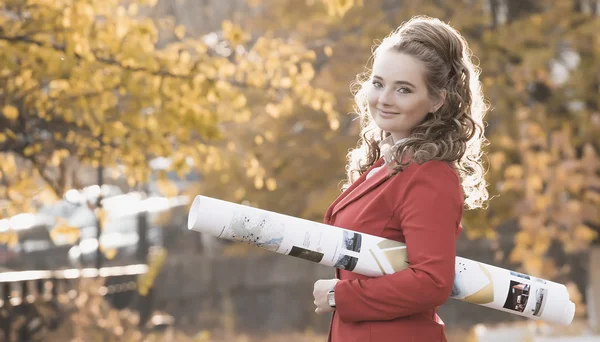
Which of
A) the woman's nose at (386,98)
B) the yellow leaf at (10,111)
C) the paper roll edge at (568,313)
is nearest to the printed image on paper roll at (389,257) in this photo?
the woman's nose at (386,98)

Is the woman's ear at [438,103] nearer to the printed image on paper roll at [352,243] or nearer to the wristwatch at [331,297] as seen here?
the printed image on paper roll at [352,243]

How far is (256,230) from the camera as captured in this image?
2588 mm

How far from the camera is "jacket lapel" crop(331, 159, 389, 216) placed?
2.71 metres

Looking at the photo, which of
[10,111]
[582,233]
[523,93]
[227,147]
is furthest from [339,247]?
[523,93]

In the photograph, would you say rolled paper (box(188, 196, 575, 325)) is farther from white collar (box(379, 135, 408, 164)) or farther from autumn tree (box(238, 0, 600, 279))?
autumn tree (box(238, 0, 600, 279))

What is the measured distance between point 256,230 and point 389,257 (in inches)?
13.7

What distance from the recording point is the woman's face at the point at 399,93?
8.85 ft

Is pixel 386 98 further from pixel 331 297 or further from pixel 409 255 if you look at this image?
pixel 331 297

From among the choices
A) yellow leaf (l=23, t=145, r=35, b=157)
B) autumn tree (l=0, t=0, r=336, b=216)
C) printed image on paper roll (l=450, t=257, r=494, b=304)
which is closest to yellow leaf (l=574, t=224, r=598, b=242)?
autumn tree (l=0, t=0, r=336, b=216)

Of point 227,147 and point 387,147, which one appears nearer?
point 387,147

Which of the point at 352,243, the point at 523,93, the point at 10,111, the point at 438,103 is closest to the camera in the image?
the point at 352,243

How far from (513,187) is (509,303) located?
7.37m

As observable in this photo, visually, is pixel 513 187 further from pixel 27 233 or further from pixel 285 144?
pixel 27 233

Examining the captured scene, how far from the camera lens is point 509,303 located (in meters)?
2.76
